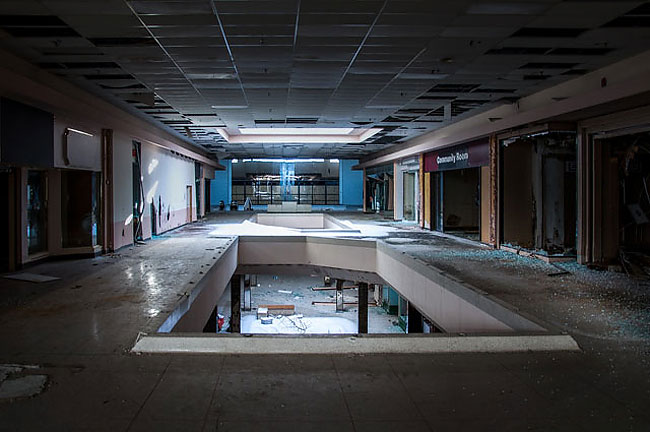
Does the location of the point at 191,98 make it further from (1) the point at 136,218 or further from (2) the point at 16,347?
(2) the point at 16,347

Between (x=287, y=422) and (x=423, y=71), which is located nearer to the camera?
(x=287, y=422)

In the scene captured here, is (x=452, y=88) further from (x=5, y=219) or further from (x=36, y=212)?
(x=5, y=219)

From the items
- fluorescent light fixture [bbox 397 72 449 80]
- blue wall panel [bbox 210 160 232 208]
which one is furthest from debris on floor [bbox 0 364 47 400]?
blue wall panel [bbox 210 160 232 208]

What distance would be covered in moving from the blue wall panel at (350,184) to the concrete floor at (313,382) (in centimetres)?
2461

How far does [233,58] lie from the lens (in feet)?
20.5

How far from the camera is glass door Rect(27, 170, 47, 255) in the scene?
773 cm

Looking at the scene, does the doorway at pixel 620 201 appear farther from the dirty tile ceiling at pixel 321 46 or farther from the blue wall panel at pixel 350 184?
the blue wall panel at pixel 350 184

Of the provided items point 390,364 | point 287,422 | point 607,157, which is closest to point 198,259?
point 390,364

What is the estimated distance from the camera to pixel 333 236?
1123 centimetres

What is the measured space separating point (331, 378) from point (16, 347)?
2323mm

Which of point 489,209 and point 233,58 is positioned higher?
point 233,58

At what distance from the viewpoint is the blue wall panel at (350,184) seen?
29.3m

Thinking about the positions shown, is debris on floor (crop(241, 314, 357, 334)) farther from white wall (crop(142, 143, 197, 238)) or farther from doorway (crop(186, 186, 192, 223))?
doorway (crop(186, 186, 192, 223))

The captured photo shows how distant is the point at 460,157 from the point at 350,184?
18173 millimetres
